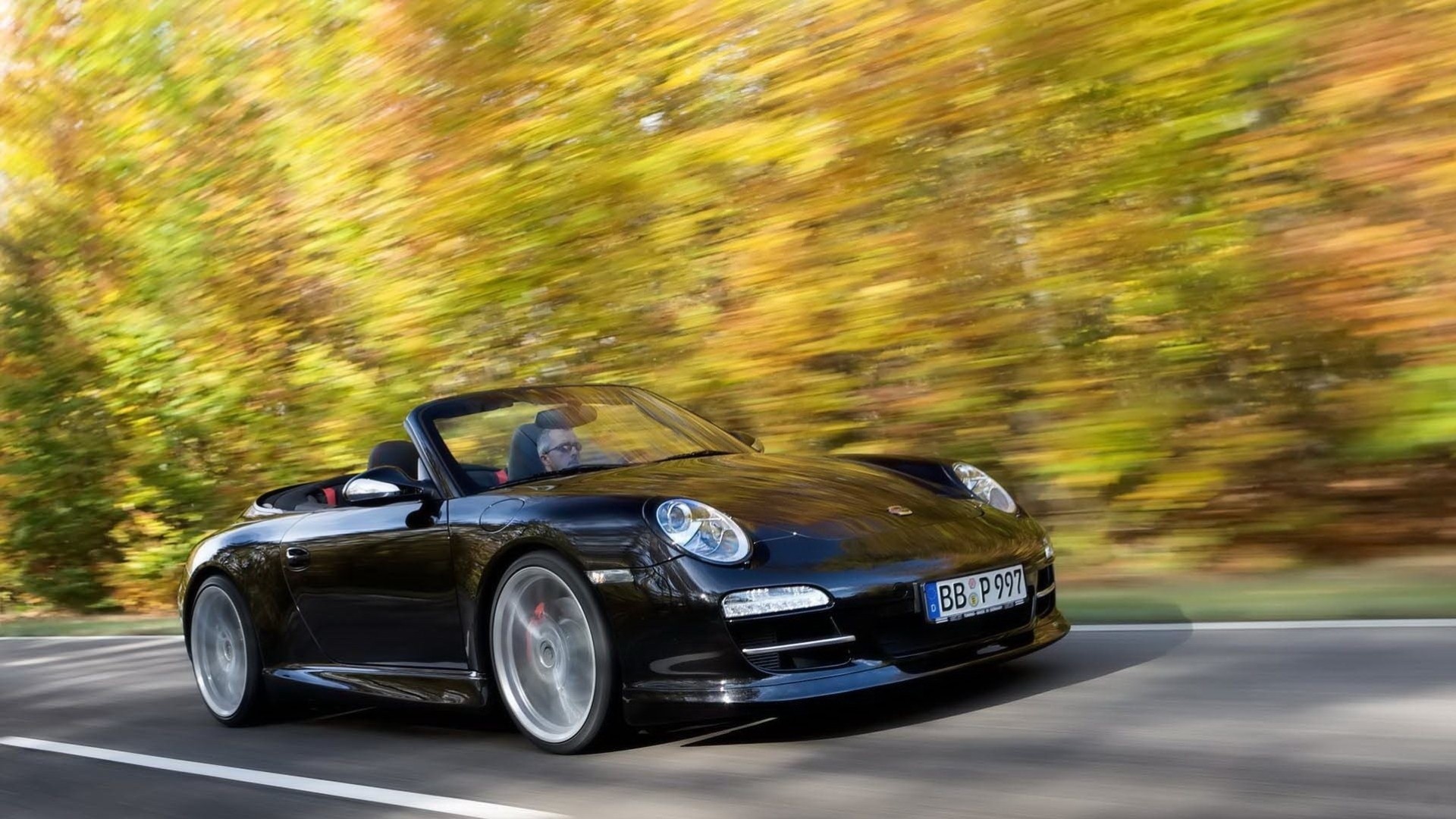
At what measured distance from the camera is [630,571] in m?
4.70

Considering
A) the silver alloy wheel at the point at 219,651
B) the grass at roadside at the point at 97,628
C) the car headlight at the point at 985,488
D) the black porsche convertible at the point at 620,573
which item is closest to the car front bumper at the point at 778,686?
the black porsche convertible at the point at 620,573

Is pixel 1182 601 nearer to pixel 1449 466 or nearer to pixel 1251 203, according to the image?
pixel 1449 466

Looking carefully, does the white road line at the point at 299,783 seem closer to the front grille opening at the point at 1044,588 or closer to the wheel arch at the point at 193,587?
the wheel arch at the point at 193,587

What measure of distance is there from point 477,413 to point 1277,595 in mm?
3525

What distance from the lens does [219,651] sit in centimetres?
679

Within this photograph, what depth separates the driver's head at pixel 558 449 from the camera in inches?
222

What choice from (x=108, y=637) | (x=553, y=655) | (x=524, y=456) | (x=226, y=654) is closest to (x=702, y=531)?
(x=553, y=655)

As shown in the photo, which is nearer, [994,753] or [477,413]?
[994,753]

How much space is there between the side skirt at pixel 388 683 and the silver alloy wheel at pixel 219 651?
0.30 meters

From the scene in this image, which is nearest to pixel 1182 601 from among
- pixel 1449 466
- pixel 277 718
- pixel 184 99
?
pixel 1449 466

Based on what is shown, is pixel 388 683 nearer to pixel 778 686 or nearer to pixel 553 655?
pixel 553 655

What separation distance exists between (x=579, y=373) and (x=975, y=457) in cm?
335

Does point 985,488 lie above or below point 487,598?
A: above

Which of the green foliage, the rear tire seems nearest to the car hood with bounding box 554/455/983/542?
the rear tire
